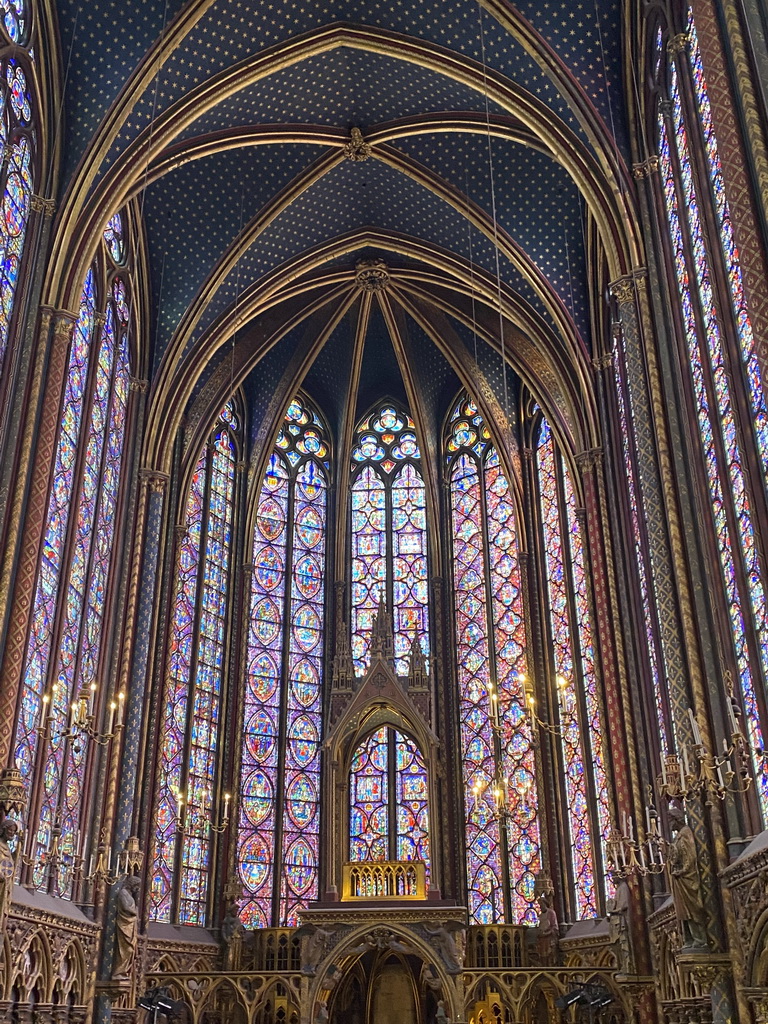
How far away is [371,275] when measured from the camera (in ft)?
83.8

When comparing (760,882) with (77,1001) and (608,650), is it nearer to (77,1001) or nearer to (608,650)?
(608,650)

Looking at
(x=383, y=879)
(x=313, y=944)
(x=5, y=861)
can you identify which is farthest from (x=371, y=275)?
(x=5, y=861)

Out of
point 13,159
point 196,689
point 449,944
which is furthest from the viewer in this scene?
point 196,689

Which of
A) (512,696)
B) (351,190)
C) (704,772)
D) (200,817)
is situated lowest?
(704,772)

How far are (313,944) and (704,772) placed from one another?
10.6 meters

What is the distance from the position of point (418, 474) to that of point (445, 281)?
5647 millimetres

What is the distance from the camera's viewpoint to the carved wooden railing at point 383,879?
20.9m

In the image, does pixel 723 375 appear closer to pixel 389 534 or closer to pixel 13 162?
pixel 13 162

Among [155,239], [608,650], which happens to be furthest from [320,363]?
[608,650]

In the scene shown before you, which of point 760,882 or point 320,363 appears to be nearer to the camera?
point 760,882

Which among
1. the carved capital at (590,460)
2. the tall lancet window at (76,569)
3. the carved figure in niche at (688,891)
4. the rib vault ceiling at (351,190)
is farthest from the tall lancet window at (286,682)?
the carved figure in niche at (688,891)

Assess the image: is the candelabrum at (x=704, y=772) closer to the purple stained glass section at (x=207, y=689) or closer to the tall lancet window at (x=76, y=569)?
the tall lancet window at (x=76, y=569)

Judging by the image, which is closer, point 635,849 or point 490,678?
point 635,849

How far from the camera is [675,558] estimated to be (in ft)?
47.3
